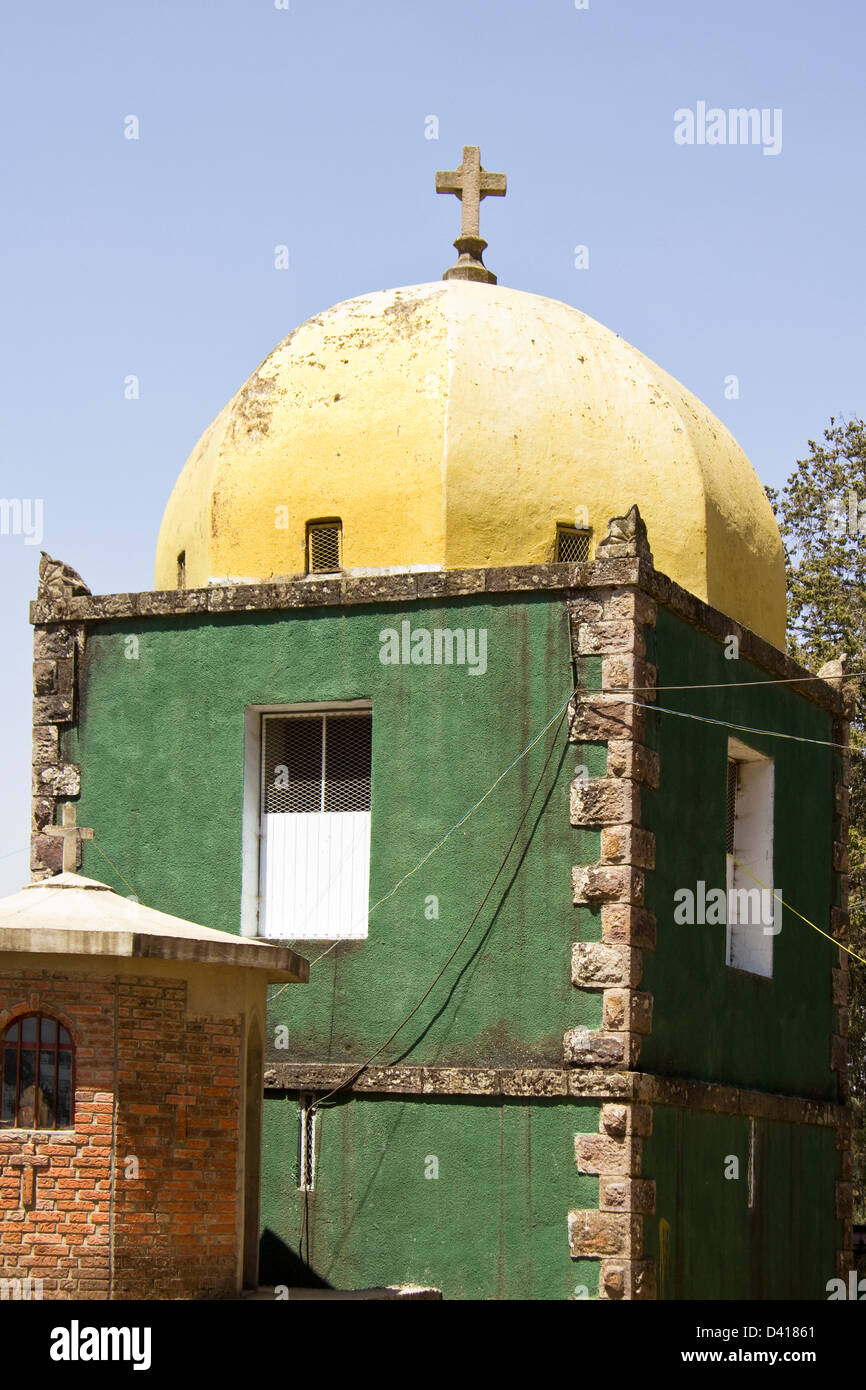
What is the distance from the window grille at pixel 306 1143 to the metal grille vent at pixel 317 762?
2.34m

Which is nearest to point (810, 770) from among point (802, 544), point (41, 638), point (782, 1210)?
point (782, 1210)

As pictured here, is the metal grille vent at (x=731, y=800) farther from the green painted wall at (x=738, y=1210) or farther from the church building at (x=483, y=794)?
the green painted wall at (x=738, y=1210)

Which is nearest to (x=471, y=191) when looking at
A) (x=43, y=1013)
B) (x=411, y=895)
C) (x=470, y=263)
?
(x=470, y=263)

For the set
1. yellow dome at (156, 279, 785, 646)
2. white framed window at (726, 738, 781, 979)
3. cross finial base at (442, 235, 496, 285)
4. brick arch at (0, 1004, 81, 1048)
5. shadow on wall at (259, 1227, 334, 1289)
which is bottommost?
shadow on wall at (259, 1227, 334, 1289)

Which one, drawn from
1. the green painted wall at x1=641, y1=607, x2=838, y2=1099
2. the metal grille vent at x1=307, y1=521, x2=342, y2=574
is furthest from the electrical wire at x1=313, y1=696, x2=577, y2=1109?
the metal grille vent at x1=307, y1=521, x2=342, y2=574

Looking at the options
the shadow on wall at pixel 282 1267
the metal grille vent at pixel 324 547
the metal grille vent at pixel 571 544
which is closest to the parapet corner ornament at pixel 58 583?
the metal grille vent at pixel 324 547

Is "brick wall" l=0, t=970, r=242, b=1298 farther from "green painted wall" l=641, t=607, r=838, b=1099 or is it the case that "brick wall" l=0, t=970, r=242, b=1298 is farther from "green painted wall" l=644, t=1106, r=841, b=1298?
"green painted wall" l=641, t=607, r=838, b=1099

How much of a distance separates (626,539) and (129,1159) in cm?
599

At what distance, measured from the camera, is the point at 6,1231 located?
13008mm

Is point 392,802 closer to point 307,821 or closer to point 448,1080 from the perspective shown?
point 307,821

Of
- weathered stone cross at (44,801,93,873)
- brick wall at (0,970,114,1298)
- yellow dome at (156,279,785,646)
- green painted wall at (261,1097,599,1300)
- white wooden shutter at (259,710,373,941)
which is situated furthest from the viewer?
yellow dome at (156,279,785,646)

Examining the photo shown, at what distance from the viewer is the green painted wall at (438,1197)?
1505cm

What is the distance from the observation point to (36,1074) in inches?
520

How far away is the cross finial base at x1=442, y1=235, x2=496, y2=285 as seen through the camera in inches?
764
